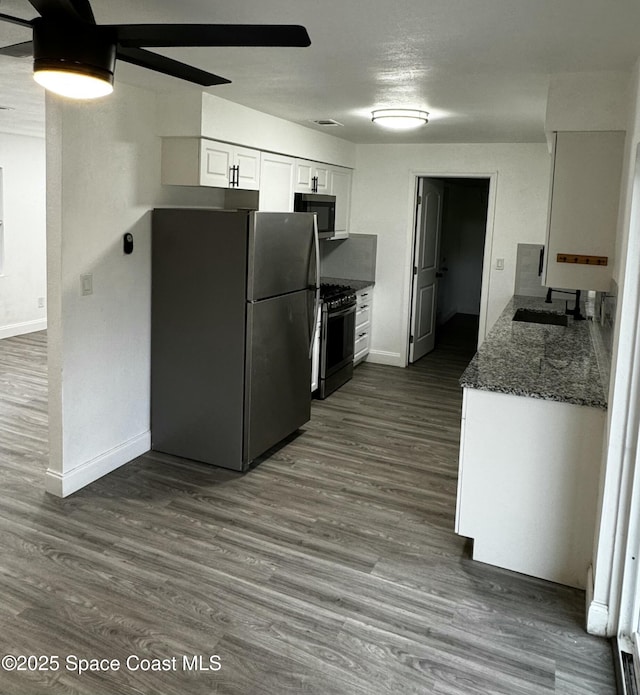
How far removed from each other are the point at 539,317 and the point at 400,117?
74.1 inches

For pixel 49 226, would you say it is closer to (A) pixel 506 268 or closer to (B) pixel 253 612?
(B) pixel 253 612

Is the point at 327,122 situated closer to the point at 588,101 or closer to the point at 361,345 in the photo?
the point at 588,101

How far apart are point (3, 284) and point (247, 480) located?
4.67 metres

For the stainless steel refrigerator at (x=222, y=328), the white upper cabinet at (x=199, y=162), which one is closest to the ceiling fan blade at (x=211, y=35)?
the stainless steel refrigerator at (x=222, y=328)

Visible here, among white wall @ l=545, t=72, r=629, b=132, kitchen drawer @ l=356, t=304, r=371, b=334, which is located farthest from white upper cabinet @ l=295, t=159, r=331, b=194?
white wall @ l=545, t=72, r=629, b=132

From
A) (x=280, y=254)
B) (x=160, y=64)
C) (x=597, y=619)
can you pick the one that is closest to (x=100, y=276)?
(x=280, y=254)

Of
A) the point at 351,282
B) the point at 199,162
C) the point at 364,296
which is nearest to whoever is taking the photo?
the point at 199,162

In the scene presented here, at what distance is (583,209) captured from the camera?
125 inches

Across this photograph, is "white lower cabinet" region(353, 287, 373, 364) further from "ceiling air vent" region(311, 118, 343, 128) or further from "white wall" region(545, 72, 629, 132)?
"white wall" region(545, 72, 629, 132)

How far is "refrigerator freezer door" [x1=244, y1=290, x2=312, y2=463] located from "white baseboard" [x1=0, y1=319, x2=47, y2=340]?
4.28 m

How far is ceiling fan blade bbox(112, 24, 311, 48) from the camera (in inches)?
62.1

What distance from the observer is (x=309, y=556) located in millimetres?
2900

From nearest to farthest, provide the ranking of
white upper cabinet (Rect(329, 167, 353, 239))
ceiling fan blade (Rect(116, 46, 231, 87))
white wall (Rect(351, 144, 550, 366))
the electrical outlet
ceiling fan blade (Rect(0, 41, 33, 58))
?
ceiling fan blade (Rect(116, 46, 231, 87)) → ceiling fan blade (Rect(0, 41, 33, 58)) → the electrical outlet → white wall (Rect(351, 144, 550, 366)) → white upper cabinet (Rect(329, 167, 353, 239))

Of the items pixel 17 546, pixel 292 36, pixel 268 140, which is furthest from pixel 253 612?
pixel 268 140
